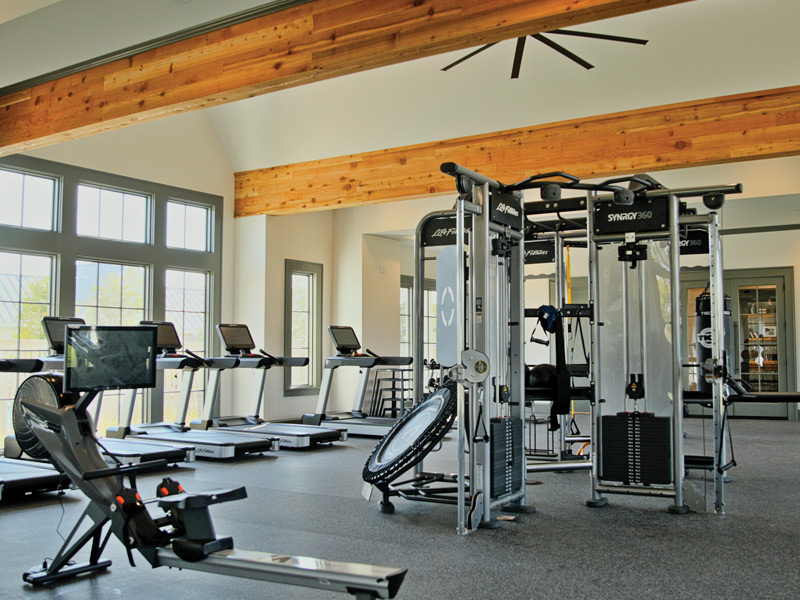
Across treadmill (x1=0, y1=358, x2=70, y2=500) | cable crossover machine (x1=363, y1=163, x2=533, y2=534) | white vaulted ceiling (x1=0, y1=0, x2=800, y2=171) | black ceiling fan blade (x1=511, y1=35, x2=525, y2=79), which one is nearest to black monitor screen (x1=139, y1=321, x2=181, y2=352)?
treadmill (x1=0, y1=358, x2=70, y2=500)

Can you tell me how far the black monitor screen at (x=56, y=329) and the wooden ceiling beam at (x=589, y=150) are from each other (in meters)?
3.73

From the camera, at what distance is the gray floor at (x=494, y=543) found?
129 inches

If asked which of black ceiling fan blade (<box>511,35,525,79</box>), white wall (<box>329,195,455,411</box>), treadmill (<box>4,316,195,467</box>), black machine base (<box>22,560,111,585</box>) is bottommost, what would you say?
black machine base (<box>22,560,111,585</box>)

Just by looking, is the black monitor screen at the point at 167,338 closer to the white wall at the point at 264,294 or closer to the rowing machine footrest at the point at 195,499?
the white wall at the point at 264,294

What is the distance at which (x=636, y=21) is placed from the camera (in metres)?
6.69

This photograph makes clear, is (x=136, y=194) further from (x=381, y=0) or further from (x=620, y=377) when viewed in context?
(x=620, y=377)

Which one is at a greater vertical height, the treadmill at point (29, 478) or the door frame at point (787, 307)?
the door frame at point (787, 307)

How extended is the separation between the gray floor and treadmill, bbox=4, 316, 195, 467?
0.97 ft

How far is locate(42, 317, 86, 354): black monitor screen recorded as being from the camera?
695 cm

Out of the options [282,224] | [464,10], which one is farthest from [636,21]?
[282,224]

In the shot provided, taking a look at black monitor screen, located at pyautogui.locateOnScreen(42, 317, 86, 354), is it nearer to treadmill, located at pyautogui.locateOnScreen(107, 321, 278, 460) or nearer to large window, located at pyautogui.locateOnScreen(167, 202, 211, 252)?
treadmill, located at pyautogui.locateOnScreen(107, 321, 278, 460)

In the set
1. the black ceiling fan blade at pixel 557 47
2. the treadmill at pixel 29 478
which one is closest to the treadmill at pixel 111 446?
the treadmill at pixel 29 478

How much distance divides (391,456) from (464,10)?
2.85 m

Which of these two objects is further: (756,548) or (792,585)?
(756,548)
